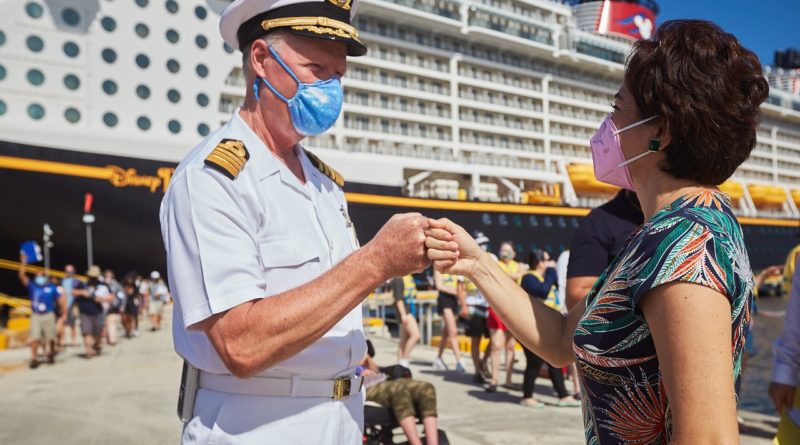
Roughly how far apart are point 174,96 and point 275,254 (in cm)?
1949

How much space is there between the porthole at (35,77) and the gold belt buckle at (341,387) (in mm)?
Answer: 19217

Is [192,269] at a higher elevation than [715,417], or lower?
higher

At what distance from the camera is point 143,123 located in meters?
19.0

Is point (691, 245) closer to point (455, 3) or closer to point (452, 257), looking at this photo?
point (452, 257)

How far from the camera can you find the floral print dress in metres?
1.34

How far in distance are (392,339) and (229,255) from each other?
1046cm

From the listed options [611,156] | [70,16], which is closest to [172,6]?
[70,16]

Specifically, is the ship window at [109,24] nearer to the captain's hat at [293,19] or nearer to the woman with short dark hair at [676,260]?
the captain's hat at [293,19]

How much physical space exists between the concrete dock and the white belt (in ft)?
12.3

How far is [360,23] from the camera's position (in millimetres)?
27969

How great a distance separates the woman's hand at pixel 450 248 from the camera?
5.68 ft

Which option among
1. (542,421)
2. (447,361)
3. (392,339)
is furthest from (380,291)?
(542,421)

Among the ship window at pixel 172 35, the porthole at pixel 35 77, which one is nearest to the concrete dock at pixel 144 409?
the porthole at pixel 35 77

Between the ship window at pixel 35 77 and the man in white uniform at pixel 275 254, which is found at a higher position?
the ship window at pixel 35 77
